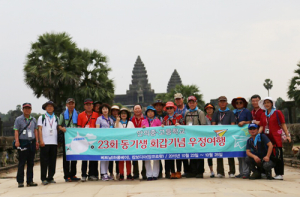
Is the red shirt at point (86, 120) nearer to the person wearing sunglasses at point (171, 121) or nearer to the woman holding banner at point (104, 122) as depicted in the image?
the woman holding banner at point (104, 122)

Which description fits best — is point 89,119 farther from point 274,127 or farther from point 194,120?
point 274,127

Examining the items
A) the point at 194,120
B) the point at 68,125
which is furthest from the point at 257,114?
the point at 68,125

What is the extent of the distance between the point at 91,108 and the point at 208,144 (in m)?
2.52

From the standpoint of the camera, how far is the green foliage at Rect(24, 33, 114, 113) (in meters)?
23.4

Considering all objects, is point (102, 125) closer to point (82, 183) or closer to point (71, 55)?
point (82, 183)

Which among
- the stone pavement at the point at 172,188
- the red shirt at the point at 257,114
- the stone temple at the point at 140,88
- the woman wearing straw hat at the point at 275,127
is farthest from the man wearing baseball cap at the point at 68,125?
the stone temple at the point at 140,88

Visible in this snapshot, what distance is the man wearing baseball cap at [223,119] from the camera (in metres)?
8.73

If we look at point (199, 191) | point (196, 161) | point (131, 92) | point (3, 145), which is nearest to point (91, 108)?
point (196, 161)

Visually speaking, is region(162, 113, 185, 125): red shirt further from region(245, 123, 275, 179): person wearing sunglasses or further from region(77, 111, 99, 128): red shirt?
region(77, 111, 99, 128): red shirt

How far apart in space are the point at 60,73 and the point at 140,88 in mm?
118809

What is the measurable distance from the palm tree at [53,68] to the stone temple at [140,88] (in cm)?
11490

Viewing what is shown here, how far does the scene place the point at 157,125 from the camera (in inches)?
348

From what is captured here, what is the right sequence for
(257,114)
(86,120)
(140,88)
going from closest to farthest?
1. (257,114)
2. (86,120)
3. (140,88)

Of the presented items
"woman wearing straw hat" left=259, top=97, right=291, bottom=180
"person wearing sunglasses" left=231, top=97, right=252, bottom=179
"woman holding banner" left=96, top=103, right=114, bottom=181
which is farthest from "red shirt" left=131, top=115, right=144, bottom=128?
"woman wearing straw hat" left=259, top=97, right=291, bottom=180
